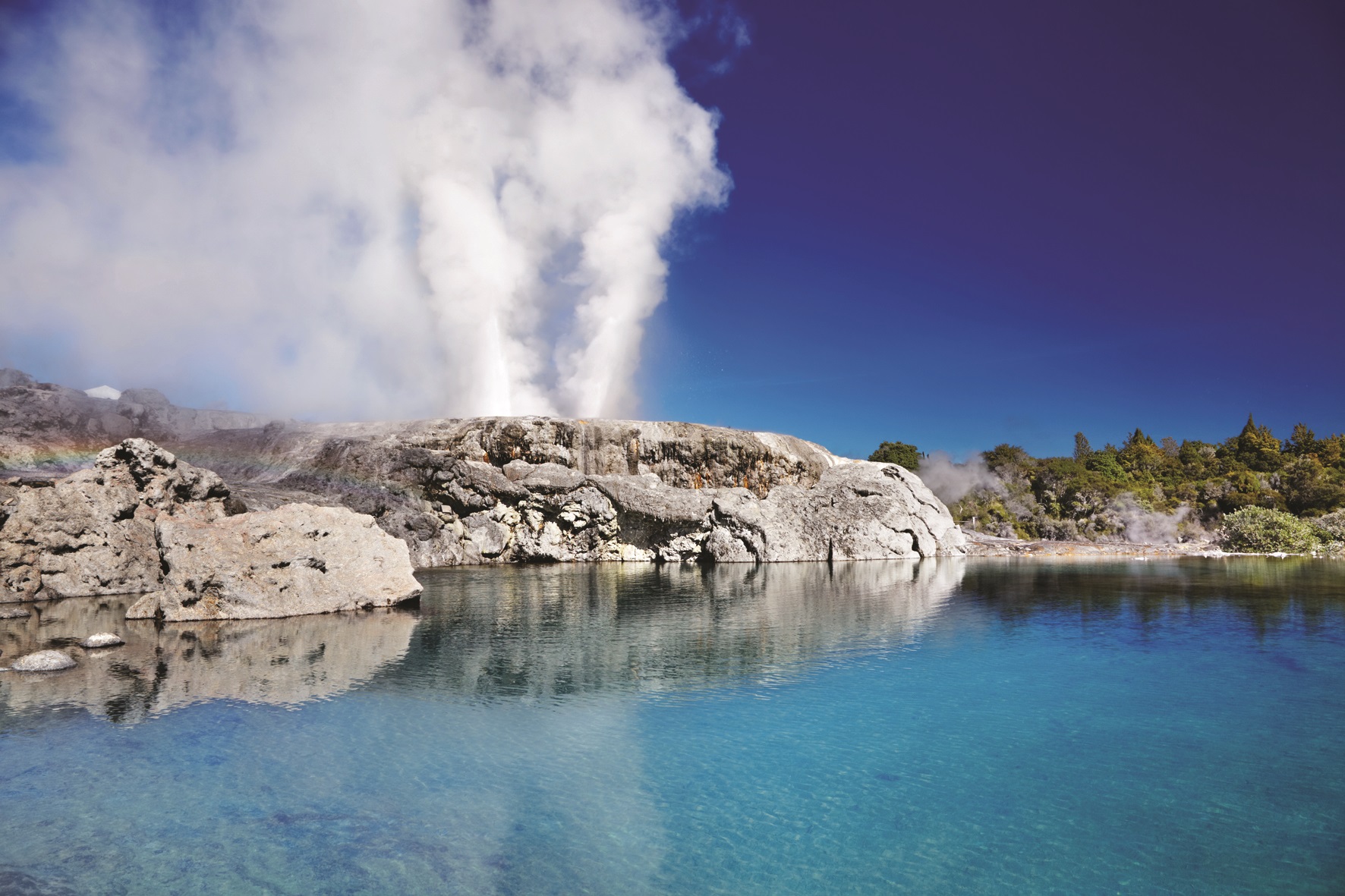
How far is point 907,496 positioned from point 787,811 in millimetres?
50915

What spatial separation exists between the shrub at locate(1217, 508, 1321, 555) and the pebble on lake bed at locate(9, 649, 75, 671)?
78.0 m

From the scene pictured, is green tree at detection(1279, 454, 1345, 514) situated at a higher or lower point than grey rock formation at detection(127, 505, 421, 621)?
higher

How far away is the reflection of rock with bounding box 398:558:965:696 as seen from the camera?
55.9 feet

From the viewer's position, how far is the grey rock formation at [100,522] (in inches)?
1088

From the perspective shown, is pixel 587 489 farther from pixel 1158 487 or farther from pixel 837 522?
pixel 1158 487

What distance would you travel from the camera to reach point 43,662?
1623cm

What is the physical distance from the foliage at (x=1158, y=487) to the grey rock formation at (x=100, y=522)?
7333cm

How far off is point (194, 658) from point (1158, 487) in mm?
95793

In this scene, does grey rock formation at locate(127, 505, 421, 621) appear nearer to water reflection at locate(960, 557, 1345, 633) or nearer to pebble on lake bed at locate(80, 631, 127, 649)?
pebble on lake bed at locate(80, 631, 127, 649)

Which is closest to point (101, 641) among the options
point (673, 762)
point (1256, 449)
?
point (673, 762)

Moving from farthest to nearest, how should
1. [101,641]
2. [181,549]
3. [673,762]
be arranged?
1. [181,549]
2. [101,641]
3. [673,762]

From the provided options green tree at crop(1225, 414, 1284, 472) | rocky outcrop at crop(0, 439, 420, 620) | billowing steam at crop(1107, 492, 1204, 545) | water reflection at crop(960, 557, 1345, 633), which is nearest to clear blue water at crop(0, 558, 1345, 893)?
rocky outcrop at crop(0, 439, 420, 620)

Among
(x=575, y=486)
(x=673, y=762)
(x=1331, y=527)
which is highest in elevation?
(x=575, y=486)

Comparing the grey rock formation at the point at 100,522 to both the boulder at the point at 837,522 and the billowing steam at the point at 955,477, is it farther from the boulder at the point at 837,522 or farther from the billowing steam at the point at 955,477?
the billowing steam at the point at 955,477
